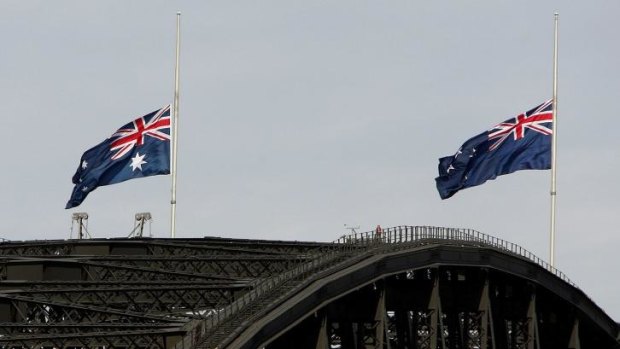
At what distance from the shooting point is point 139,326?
67812 mm

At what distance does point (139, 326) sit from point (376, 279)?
46.5 ft

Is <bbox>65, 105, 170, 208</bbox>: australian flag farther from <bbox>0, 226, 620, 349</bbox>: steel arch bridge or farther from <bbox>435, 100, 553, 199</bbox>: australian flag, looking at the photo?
<bbox>435, 100, 553, 199</bbox>: australian flag

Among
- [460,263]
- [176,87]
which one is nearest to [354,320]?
[460,263]

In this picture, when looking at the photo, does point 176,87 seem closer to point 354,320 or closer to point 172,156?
point 172,156

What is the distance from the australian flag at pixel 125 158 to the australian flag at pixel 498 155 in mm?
13368

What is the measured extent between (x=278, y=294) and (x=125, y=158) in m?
23.3

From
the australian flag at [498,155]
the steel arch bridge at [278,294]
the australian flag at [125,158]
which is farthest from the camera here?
the australian flag at [498,155]

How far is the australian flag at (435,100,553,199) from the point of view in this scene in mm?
94062

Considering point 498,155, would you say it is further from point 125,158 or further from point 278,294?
point 278,294

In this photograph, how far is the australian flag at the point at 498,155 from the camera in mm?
94062

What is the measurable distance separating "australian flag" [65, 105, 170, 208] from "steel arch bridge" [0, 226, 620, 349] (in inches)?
123

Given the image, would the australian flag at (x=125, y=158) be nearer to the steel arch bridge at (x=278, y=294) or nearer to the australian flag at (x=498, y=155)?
the steel arch bridge at (x=278, y=294)

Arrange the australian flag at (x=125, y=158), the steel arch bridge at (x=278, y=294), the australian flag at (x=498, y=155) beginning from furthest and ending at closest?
the australian flag at (x=498, y=155) → the australian flag at (x=125, y=158) → the steel arch bridge at (x=278, y=294)

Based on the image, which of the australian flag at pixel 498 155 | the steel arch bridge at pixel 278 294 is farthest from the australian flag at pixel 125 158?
the australian flag at pixel 498 155
